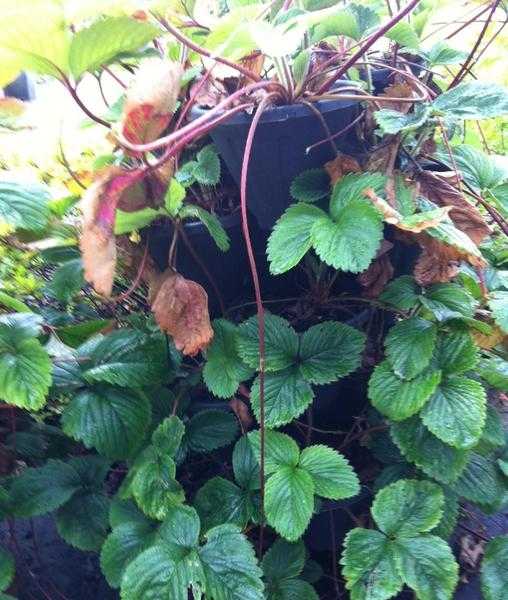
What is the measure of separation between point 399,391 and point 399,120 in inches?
15.2

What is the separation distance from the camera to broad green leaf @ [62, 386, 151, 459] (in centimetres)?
82

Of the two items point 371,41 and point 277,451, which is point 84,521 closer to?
point 277,451

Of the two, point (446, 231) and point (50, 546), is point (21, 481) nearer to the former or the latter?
point (50, 546)

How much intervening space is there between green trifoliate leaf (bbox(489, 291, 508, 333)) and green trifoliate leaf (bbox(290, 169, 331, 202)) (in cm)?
29

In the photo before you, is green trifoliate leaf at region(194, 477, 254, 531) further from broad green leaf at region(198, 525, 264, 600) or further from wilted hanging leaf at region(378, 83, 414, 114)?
wilted hanging leaf at region(378, 83, 414, 114)

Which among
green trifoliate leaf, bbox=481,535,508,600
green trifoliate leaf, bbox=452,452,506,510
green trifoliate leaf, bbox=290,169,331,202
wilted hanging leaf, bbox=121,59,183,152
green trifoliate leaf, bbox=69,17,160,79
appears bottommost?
green trifoliate leaf, bbox=481,535,508,600

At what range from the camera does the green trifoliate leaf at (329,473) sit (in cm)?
75

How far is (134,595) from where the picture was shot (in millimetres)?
696

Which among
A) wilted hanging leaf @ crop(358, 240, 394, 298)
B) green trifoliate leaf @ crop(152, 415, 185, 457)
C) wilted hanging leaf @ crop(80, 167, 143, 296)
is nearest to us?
wilted hanging leaf @ crop(80, 167, 143, 296)

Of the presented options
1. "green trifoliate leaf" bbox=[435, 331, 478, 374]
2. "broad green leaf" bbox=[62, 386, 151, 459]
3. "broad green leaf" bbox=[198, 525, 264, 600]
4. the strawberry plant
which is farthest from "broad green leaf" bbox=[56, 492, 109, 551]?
"green trifoliate leaf" bbox=[435, 331, 478, 374]

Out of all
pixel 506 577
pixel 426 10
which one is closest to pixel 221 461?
pixel 506 577

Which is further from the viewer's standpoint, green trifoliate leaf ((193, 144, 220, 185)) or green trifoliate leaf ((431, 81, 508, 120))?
green trifoliate leaf ((193, 144, 220, 185))

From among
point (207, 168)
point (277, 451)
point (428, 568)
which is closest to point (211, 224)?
point (207, 168)

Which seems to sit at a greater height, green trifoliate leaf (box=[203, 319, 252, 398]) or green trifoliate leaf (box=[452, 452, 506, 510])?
green trifoliate leaf (box=[203, 319, 252, 398])
